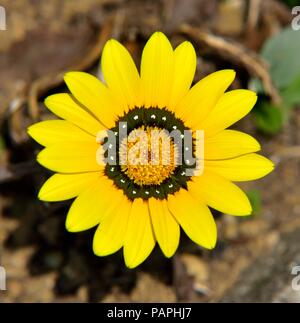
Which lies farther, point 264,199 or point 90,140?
point 264,199

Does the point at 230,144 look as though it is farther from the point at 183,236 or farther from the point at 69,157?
the point at 183,236

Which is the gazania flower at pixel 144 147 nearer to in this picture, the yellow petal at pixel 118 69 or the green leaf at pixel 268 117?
the yellow petal at pixel 118 69

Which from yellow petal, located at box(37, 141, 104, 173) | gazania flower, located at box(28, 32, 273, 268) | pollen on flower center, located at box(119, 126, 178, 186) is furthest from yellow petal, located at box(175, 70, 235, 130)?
yellow petal, located at box(37, 141, 104, 173)

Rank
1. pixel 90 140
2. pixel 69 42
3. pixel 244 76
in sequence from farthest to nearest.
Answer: pixel 69 42
pixel 244 76
pixel 90 140

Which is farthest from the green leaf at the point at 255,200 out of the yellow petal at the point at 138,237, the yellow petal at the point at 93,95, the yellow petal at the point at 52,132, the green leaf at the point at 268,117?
the yellow petal at the point at 52,132
